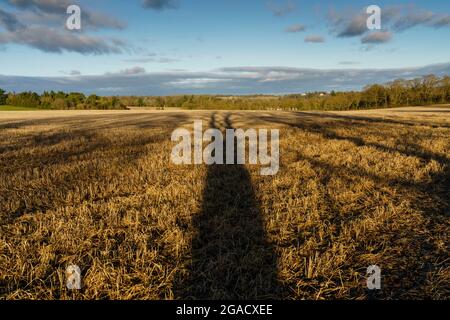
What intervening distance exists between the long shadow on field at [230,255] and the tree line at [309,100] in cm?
10037

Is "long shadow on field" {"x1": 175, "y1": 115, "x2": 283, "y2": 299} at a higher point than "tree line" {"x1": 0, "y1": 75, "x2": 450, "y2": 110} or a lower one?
lower

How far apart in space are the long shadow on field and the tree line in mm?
100365

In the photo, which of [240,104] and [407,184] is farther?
[240,104]

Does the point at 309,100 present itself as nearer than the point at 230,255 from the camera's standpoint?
No

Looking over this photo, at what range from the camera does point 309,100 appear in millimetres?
113750

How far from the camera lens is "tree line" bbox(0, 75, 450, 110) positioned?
91.2m

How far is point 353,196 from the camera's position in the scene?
6871mm

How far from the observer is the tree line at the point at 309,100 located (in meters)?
91.2

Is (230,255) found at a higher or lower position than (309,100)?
lower

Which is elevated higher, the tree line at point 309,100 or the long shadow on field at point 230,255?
the tree line at point 309,100

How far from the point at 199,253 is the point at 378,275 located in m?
2.28

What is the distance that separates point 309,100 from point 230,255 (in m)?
116
